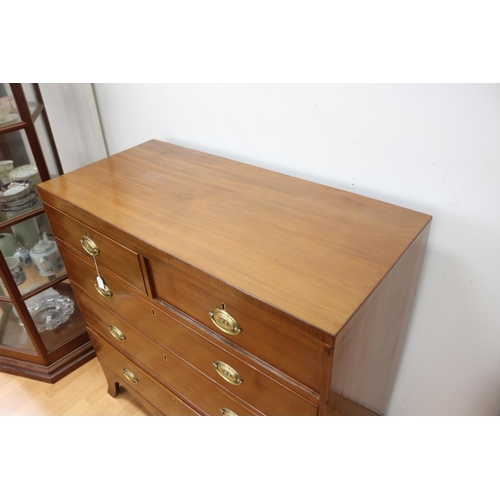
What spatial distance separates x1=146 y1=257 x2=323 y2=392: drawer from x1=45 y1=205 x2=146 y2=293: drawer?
0.05m

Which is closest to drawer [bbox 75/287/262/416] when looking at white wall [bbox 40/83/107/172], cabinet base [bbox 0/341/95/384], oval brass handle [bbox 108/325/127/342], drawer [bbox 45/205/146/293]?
oval brass handle [bbox 108/325/127/342]

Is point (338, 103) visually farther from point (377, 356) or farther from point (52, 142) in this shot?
point (52, 142)

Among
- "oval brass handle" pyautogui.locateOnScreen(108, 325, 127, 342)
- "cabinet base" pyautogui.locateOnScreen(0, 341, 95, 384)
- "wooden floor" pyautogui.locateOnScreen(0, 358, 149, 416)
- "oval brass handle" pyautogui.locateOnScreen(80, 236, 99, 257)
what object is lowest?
"wooden floor" pyautogui.locateOnScreen(0, 358, 149, 416)

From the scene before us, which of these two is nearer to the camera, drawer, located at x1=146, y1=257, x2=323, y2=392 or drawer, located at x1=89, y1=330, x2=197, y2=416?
drawer, located at x1=146, y1=257, x2=323, y2=392

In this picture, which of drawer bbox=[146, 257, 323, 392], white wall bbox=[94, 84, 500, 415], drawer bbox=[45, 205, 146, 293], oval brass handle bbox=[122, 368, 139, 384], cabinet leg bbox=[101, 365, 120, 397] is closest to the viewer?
drawer bbox=[146, 257, 323, 392]

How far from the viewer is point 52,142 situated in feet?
4.64

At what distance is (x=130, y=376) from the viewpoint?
1.26 m

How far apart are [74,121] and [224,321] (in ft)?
3.76

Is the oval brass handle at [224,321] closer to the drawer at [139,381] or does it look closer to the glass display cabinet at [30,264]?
the drawer at [139,381]

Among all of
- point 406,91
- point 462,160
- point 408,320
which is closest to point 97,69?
point 406,91

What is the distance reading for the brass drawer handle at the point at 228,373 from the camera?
2.66 feet

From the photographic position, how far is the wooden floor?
1.47 metres

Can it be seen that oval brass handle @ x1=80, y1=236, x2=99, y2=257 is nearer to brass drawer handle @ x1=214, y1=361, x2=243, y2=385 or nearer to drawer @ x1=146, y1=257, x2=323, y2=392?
drawer @ x1=146, y1=257, x2=323, y2=392

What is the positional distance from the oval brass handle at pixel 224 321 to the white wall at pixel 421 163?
1.48 feet
